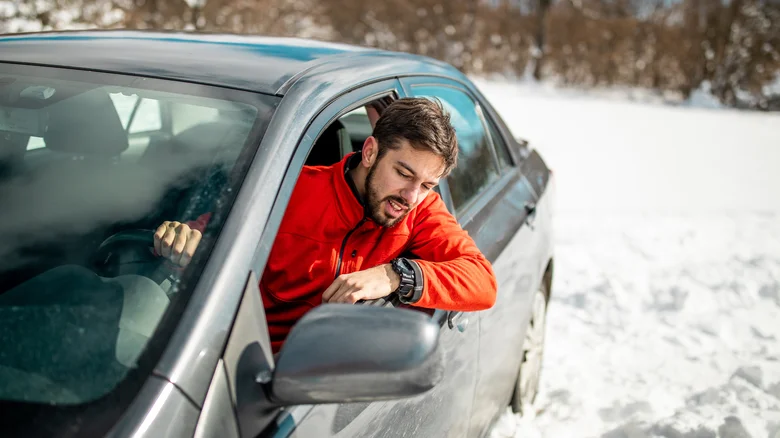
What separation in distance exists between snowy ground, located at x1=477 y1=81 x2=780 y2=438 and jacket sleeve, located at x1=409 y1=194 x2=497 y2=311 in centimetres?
128

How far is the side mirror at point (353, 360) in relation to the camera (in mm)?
1103

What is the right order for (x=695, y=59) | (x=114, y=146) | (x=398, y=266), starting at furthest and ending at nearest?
(x=695, y=59)
(x=114, y=146)
(x=398, y=266)

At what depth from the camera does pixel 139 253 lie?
130cm

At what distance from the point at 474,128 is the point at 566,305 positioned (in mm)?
2145

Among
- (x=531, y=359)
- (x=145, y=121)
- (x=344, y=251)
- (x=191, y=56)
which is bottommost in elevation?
(x=531, y=359)

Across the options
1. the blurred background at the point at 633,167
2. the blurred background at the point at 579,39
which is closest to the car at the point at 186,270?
the blurred background at the point at 633,167

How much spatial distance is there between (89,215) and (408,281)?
2.48 ft

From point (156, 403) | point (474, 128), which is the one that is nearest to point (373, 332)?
point (156, 403)

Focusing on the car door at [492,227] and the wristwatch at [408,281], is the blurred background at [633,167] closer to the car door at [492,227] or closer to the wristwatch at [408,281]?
the car door at [492,227]

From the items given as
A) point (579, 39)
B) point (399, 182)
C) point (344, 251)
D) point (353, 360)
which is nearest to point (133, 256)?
point (353, 360)

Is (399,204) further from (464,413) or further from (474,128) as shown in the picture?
(474,128)

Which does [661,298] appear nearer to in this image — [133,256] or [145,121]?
[145,121]

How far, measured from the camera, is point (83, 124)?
1.77 metres

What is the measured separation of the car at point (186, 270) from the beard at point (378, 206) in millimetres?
246
